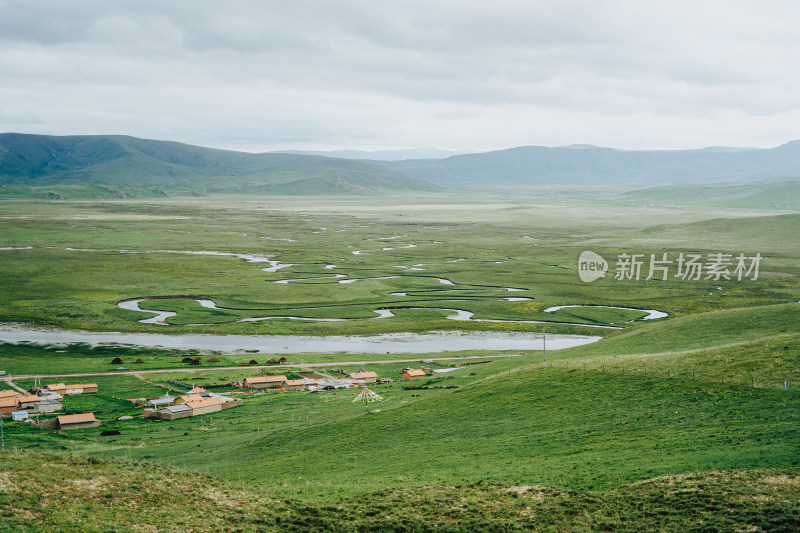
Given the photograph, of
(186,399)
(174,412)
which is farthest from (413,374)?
(174,412)

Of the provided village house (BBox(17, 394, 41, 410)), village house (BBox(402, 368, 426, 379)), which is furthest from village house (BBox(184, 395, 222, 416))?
village house (BBox(402, 368, 426, 379))

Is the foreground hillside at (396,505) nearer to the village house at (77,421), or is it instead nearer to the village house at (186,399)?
the village house at (77,421)

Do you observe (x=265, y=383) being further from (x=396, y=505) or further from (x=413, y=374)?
(x=396, y=505)

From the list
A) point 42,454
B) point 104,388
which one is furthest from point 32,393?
point 42,454

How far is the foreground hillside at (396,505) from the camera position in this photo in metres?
23.5

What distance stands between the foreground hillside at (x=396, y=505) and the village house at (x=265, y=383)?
35839 millimetres

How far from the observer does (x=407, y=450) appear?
38656 millimetres

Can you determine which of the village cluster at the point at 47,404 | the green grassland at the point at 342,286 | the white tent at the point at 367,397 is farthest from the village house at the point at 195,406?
the green grassland at the point at 342,286

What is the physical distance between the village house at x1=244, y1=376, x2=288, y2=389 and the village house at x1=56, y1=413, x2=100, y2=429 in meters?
15.8

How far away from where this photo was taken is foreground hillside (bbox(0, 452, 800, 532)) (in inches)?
927

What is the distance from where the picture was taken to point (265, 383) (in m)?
65.6

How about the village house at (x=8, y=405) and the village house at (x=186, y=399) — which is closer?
the village house at (x=8, y=405)

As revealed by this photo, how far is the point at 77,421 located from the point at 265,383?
1816 centimetres

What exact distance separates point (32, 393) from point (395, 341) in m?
43.8
